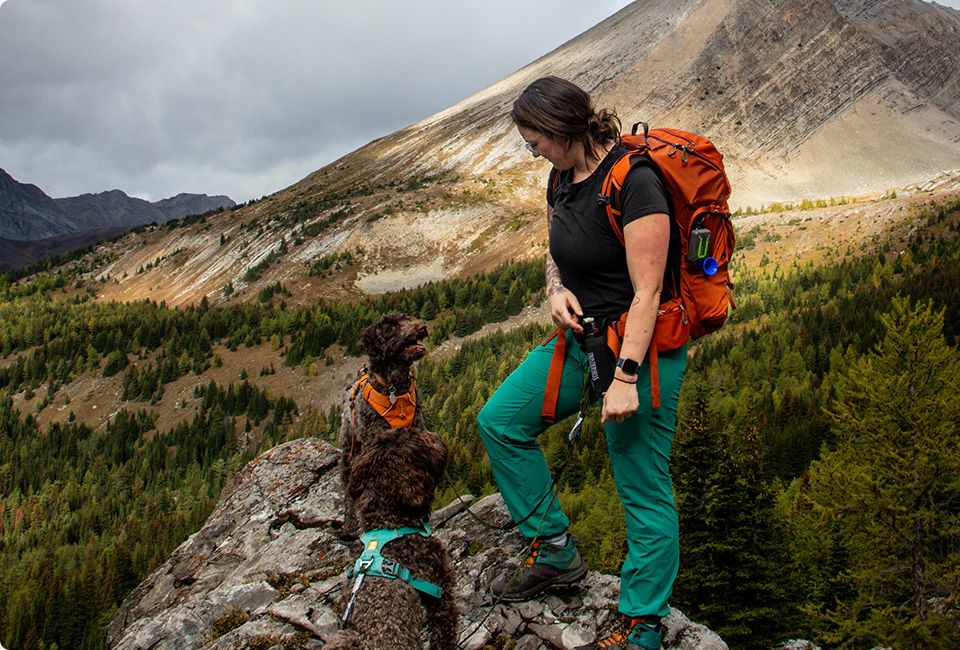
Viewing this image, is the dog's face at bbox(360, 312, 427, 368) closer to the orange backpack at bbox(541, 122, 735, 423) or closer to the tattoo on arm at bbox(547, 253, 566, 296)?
the tattoo on arm at bbox(547, 253, 566, 296)

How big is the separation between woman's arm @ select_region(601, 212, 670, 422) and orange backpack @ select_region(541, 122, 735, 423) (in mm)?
169

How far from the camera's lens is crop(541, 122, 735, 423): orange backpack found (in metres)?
3.56

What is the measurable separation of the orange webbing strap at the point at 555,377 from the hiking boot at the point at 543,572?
128 cm

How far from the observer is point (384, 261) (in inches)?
2778

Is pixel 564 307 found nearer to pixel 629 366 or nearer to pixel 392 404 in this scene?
pixel 629 366

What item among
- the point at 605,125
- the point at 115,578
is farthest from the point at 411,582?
the point at 115,578

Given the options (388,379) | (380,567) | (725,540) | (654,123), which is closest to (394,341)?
(388,379)

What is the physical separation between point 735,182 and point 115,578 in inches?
2829

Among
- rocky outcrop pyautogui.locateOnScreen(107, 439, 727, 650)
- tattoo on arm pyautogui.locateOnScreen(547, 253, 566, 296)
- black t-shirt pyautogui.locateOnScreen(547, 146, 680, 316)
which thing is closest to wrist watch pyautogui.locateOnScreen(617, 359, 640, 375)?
black t-shirt pyautogui.locateOnScreen(547, 146, 680, 316)

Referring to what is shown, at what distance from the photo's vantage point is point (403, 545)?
4.25 meters

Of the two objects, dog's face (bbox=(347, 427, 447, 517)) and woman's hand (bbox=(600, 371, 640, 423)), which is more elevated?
woman's hand (bbox=(600, 371, 640, 423))

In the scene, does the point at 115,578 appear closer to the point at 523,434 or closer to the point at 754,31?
the point at 523,434

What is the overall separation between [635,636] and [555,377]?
169 cm

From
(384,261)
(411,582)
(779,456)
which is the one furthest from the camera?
(384,261)
